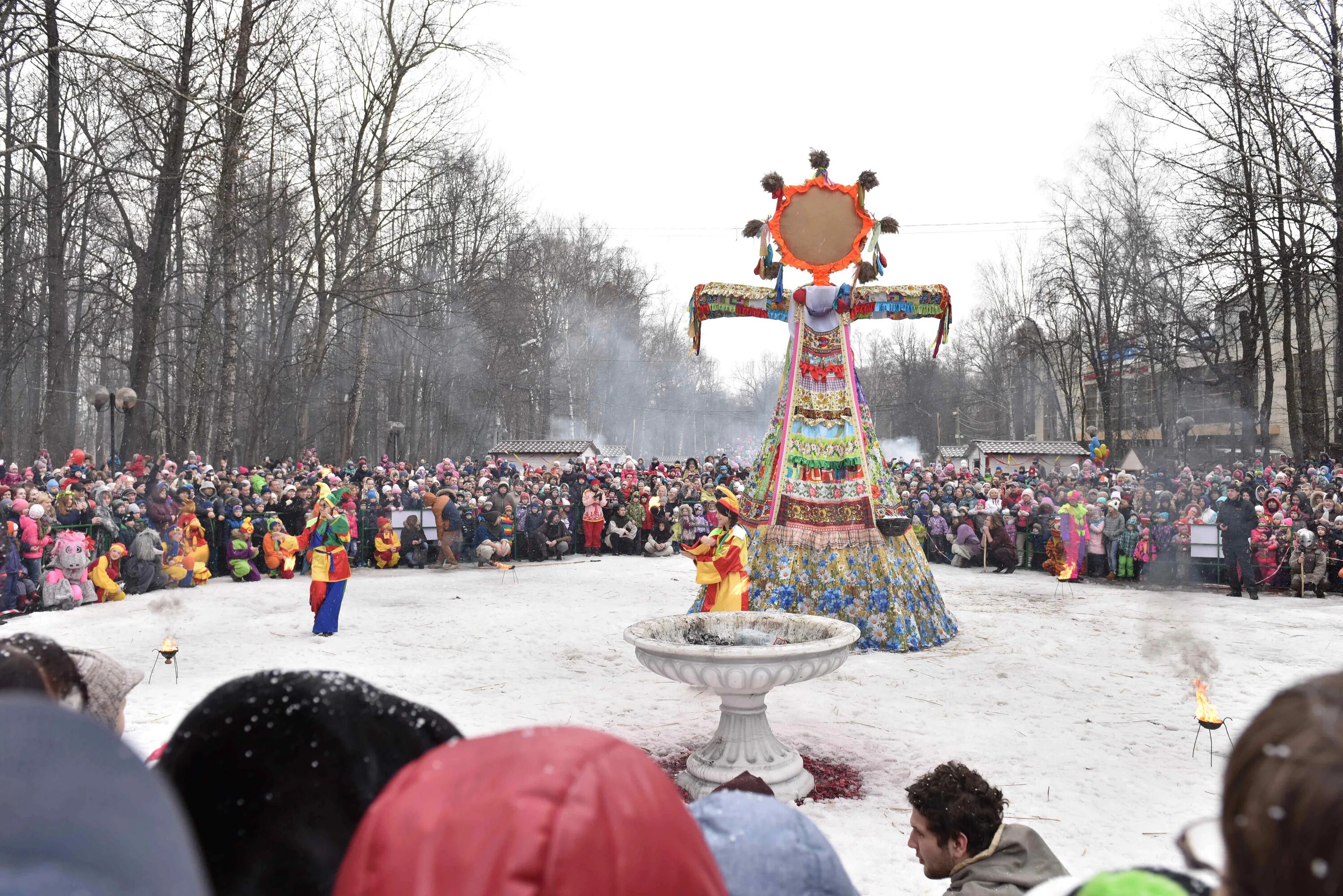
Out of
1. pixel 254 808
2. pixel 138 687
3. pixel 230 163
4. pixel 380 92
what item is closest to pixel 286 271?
pixel 380 92

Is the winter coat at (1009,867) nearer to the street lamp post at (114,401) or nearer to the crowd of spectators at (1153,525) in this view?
the crowd of spectators at (1153,525)

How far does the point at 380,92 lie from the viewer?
22.3 metres

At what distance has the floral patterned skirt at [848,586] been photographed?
872cm

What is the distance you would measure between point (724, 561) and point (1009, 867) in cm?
427

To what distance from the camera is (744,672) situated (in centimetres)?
520

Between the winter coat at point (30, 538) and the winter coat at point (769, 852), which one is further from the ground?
the winter coat at point (769, 852)

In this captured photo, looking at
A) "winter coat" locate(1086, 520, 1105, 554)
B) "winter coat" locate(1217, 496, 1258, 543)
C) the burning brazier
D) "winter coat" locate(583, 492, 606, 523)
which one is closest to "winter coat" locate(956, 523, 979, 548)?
"winter coat" locate(1086, 520, 1105, 554)

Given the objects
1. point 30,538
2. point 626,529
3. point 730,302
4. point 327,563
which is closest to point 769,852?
point 730,302

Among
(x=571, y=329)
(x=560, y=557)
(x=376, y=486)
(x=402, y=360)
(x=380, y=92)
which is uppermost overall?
(x=380, y=92)

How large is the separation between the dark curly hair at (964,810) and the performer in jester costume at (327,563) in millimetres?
8025

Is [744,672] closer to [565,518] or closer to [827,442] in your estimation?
[827,442]

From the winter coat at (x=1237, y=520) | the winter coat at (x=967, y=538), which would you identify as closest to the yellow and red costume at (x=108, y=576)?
the winter coat at (x=967, y=538)

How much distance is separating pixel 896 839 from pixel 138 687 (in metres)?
6.17

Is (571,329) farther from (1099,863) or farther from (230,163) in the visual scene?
(1099,863)
